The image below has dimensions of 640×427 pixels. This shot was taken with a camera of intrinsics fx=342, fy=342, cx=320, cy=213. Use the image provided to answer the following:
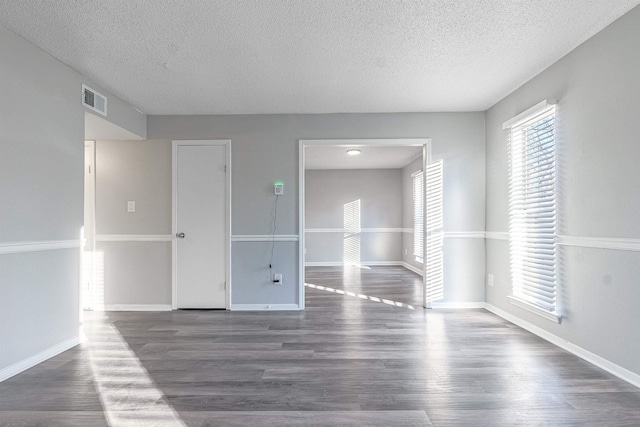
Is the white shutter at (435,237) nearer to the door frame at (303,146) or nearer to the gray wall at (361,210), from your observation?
the door frame at (303,146)

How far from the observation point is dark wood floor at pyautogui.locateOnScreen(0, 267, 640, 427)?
1.87 meters

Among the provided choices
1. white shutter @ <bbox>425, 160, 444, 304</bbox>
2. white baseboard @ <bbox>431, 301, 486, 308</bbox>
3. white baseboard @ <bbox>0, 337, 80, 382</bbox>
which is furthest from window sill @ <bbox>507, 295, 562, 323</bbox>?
white baseboard @ <bbox>0, 337, 80, 382</bbox>

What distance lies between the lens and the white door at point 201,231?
419 centimetres

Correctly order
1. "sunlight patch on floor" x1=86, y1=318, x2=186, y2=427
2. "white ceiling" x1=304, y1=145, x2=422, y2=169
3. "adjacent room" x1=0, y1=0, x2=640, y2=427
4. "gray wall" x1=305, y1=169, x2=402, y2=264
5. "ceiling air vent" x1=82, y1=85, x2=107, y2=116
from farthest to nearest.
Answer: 1. "gray wall" x1=305, y1=169, x2=402, y2=264
2. "white ceiling" x1=304, y1=145, x2=422, y2=169
3. "ceiling air vent" x1=82, y1=85, x2=107, y2=116
4. "adjacent room" x1=0, y1=0, x2=640, y2=427
5. "sunlight patch on floor" x1=86, y1=318, x2=186, y2=427

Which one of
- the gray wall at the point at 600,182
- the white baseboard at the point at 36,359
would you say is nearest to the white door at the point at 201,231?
the white baseboard at the point at 36,359

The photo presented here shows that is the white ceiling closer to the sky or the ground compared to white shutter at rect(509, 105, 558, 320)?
closer to the sky

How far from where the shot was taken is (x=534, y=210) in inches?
127

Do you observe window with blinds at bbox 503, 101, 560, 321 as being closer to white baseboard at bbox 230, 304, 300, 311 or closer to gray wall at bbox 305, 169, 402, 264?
white baseboard at bbox 230, 304, 300, 311

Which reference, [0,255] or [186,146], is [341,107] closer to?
[186,146]

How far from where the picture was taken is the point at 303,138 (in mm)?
4207

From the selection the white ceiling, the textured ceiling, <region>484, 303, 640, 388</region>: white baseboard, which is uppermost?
the textured ceiling

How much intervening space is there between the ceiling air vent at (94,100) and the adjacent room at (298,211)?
27 millimetres

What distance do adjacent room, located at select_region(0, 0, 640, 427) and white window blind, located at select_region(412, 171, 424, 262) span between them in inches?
105

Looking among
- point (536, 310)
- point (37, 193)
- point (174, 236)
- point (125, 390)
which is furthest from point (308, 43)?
point (536, 310)
